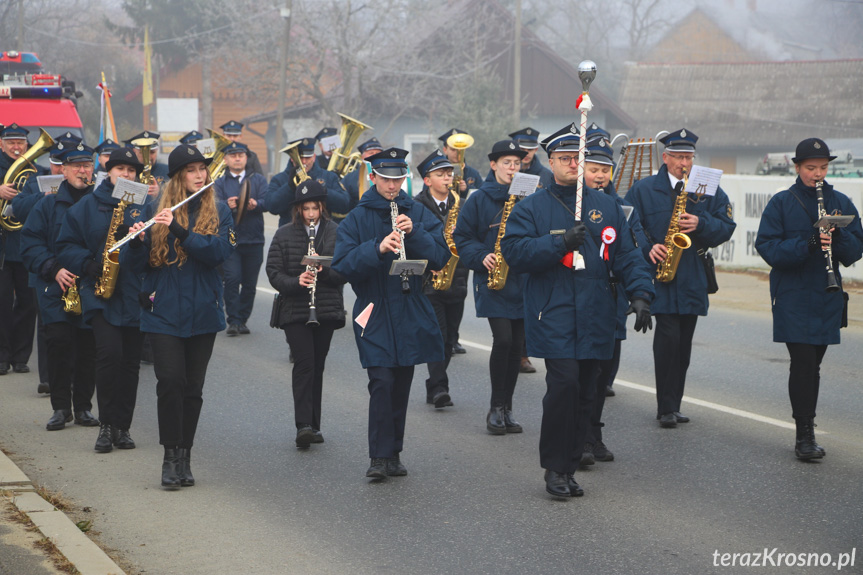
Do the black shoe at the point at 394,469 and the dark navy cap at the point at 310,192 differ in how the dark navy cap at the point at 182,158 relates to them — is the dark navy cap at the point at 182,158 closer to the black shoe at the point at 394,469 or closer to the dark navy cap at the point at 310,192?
the dark navy cap at the point at 310,192

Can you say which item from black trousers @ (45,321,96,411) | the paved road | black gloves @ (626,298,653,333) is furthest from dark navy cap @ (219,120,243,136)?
black gloves @ (626,298,653,333)

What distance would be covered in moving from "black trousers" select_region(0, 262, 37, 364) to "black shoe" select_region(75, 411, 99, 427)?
7.27 feet

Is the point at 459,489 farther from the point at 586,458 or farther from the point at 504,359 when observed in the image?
the point at 504,359

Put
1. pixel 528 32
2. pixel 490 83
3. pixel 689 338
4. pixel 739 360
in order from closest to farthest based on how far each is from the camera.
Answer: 1. pixel 689 338
2. pixel 739 360
3. pixel 490 83
4. pixel 528 32

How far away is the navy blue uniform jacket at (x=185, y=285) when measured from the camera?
6715 millimetres

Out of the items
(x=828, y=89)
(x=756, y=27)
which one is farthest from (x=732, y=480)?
(x=756, y=27)

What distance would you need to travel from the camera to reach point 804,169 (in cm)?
754

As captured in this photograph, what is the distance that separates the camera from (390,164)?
22.9 feet

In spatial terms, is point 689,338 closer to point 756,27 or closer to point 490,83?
point 490,83

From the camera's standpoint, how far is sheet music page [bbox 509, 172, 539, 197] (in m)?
8.13

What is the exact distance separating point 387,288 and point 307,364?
114 centimetres

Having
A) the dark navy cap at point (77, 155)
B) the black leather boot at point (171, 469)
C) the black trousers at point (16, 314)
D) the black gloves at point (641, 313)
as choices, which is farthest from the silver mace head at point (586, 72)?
the black trousers at point (16, 314)

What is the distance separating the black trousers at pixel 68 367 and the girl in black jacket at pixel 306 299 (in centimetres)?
159

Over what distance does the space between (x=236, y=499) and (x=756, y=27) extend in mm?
71738
